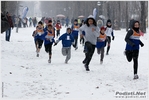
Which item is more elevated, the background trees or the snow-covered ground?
the background trees

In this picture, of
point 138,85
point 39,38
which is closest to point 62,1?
point 39,38

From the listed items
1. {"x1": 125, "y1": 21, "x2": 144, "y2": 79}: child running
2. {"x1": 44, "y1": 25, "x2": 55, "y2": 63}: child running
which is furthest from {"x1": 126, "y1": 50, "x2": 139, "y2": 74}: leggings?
{"x1": 44, "y1": 25, "x2": 55, "y2": 63}: child running

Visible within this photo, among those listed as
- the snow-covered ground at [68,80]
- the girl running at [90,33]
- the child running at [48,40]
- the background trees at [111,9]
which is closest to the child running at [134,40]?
the snow-covered ground at [68,80]

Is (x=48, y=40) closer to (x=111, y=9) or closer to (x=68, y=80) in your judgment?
(x=68, y=80)

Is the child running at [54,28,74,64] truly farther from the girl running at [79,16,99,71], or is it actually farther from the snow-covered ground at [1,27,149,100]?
the girl running at [79,16,99,71]

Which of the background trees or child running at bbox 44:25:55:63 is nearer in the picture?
child running at bbox 44:25:55:63

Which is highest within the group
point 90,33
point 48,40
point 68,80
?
point 90,33

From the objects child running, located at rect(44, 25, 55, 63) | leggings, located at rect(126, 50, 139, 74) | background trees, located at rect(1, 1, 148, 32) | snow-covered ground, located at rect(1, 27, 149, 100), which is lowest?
snow-covered ground, located at rect(1, 27, 149, 100)

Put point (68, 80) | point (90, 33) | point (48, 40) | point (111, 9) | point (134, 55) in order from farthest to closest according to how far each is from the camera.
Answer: point (111, 9) < point (48, 40) < point (90, 33) < point (134, 55) < point (68, 80)

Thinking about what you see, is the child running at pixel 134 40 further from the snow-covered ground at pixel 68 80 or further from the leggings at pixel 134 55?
the snow-covered ground at pixel 68 80

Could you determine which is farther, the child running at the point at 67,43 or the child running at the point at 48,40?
the child running at the point at 48,40

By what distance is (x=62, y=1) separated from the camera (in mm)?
101875

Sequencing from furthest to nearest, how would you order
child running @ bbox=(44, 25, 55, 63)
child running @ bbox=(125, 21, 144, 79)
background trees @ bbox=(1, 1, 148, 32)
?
background trees @ bbox=(1, 1, 148, 32), child running @ bbox=(44, 25, 55, 63), child running @ bbox=(125, 21, 144, 79)

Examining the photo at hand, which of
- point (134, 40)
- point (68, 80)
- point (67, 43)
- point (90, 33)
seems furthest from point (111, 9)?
point (68, 80)
